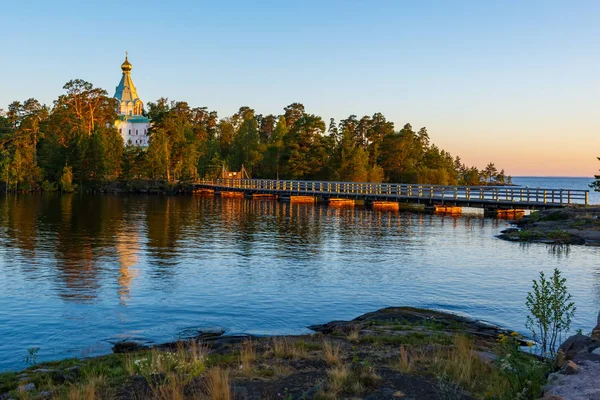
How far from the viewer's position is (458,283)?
70.9 feet

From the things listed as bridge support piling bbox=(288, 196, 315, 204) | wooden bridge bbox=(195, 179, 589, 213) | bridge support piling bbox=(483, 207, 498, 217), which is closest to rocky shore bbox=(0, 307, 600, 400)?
wooden bridge bbox=(195, 179, 589, 213)

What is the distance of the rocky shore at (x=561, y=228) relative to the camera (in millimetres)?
33375

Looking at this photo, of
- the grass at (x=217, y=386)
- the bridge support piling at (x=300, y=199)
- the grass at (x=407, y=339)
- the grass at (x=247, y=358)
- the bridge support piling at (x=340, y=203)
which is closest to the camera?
the grass at (x=217, y=386)

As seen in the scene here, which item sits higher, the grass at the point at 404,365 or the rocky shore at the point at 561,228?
the rocky shore at the point at 561,228

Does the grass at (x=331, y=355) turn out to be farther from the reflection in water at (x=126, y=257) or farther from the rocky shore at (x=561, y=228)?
the rocky shore at (x=561, y=228)

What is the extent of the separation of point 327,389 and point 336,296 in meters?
10.7

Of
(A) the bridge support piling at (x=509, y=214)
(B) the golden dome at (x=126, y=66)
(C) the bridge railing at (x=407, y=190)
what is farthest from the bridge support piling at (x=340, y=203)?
(B) the golden dome at (x=126, y=66)

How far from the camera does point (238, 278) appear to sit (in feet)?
72.5

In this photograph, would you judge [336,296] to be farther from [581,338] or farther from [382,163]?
[382,163]

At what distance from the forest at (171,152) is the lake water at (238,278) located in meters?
56.8

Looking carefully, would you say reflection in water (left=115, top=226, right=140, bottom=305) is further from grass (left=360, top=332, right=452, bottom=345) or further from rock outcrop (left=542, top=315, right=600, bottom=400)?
rock outcrop (left=542, top=315, right=600, bottom=400)

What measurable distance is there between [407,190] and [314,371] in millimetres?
57965

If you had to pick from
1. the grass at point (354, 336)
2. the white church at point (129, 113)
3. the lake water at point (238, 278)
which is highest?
the white church at point (129, 113)

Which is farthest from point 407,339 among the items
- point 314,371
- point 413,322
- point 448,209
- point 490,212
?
point 448,209
